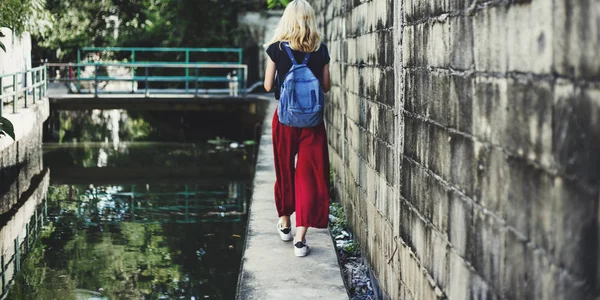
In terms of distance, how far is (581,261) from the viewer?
7.32 ft

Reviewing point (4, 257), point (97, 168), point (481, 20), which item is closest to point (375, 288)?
point (481, 20)

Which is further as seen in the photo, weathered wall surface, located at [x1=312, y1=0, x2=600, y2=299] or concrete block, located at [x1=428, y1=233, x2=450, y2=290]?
concrete block, located at [x1=428, y1=233, x2=450, y2=290]

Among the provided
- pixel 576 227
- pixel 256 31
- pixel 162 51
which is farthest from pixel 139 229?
pixel 256 31

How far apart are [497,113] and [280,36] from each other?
10.3ft

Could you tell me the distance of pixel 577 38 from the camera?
223cm

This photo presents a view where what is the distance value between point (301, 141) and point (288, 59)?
1.94 ft

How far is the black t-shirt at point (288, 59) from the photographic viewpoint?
19.2 feet

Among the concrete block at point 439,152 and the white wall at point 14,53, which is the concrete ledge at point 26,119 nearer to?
the white wall at point 14,53

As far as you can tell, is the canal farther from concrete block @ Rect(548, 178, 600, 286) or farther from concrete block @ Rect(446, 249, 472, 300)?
concrete block @ Rect(548, 178, 600, 286)

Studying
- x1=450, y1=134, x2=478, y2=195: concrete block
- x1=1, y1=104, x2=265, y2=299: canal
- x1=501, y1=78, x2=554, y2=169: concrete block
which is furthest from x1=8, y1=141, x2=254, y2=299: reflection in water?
x1=501, y1=78, x2=554, y2=169: concrete block

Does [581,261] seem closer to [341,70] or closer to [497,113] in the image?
[497,113]

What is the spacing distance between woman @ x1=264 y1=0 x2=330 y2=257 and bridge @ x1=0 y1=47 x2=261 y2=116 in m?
10.2

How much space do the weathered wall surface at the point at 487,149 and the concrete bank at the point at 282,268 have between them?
1.25ft

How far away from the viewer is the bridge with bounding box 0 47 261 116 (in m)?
19.4
